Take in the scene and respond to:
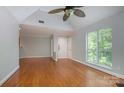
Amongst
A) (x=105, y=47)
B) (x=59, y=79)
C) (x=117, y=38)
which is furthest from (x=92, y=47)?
(x=59, y=79)

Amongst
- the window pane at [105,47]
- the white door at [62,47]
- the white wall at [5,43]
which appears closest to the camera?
the white wall at [5,43]

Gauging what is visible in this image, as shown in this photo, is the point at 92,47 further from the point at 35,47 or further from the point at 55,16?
the point at 35,47

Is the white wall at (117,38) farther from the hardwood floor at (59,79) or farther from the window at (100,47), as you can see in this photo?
the hardwood floor at (59,79)

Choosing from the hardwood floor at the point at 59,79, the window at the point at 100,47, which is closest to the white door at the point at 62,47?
the window at the point at 100,47

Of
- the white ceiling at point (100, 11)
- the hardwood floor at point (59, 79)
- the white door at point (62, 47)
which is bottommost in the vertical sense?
the hardwood floor at point (59, 79)

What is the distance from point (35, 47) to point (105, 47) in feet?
23.2

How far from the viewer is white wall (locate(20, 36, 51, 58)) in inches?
389

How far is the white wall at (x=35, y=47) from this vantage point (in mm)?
9883

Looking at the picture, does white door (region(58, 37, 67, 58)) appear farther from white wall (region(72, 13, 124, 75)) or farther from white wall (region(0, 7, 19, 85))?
white wall (region(0, 7, 19, 85))

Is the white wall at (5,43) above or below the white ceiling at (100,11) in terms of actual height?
below

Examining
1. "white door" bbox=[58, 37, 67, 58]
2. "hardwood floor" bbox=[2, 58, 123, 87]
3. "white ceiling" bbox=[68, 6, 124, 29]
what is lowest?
"hardwood floor" bbox=[2, 58, 123, 87]

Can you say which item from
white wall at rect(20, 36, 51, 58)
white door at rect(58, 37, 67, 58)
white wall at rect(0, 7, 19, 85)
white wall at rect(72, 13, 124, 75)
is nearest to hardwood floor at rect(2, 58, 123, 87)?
white wall at rect(0, 7, 19, 85)
